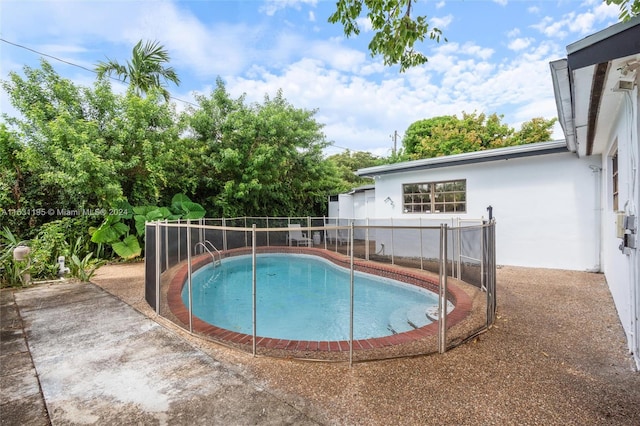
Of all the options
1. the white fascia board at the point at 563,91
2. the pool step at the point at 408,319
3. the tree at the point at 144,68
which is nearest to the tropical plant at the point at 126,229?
the tree at the point at 144,68

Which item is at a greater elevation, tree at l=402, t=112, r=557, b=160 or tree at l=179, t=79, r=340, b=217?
tree at l=402, t=112, r=557, b=160

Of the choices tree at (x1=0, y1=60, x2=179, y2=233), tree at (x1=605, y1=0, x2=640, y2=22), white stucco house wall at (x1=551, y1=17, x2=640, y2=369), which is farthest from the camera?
tree at (x1=0, y1=60, x2=179, y2=233)

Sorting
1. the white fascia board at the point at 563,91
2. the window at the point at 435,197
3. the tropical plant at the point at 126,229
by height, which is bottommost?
the tropical plant at the point at 126,229

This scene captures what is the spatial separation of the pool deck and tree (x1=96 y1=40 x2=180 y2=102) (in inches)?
384

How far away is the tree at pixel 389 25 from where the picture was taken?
3.09 meters

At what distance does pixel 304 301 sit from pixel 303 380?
410cm

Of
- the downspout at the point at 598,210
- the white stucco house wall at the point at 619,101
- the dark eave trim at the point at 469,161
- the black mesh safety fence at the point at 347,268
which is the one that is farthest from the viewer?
the dark eave trim at the point at 469,161

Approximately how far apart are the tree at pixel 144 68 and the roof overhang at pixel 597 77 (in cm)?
1173

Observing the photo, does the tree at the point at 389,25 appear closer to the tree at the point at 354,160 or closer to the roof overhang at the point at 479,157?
the roof overhang at the point at 479,157

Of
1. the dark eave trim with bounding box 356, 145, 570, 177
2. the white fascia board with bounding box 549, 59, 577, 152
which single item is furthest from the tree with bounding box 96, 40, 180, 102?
the white fascia board with bounding box 549, 59, 577, 152

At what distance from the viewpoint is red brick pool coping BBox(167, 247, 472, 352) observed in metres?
3.46

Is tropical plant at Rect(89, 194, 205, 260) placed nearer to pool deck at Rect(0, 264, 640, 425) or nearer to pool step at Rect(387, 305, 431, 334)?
pool deck at Rect(0, 264, 640, 425)

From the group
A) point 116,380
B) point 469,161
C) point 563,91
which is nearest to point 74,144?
point 116,380

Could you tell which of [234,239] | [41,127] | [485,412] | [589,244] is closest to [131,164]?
[41,127]
